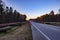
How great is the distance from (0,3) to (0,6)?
2079mm

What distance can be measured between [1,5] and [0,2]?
2.10m

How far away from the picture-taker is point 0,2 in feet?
333

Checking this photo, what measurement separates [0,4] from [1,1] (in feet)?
6.77

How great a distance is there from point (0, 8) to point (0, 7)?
0.72 m

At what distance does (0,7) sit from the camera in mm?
100062

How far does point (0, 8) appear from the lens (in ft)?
330

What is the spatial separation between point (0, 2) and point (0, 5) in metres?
1.94

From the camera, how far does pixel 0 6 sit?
101m

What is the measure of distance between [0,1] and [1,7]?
3.88m

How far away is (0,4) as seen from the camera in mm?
101062

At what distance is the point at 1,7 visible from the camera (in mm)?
101562

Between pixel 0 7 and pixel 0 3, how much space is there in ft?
10.1

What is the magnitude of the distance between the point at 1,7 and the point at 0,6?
1.01 metres
